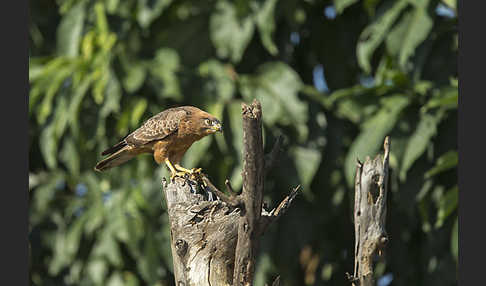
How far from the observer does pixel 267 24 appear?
20.4 ft

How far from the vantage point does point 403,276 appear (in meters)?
6.67

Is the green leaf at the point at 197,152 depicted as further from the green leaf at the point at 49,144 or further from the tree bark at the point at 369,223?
the tree bark at the point at 369,223

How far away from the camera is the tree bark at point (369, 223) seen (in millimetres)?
3643

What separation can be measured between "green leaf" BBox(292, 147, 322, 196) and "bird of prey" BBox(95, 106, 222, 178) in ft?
5.29

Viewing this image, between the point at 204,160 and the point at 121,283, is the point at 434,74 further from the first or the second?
the point at 121,283

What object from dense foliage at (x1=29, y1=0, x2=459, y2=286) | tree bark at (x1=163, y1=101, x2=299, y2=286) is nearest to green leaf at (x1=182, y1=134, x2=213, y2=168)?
dense foliage at (x1=29, y1=0, x2=459, y2=286)

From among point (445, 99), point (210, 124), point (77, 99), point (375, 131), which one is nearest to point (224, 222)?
point (210, 124)

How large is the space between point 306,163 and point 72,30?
2328 millimetres

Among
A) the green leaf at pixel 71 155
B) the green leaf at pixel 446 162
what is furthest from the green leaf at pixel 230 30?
the green leaf at pixel 446 162

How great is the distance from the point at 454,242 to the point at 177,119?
2575mm

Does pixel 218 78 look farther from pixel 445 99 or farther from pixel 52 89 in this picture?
pixel 445 99

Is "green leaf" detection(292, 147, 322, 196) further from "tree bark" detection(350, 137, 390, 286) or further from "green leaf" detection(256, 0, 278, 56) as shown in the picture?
"tree bark" detection(350, 137, 390, 286)

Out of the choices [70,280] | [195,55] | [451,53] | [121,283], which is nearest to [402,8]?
[451,53]

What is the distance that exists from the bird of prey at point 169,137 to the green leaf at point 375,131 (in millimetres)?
1617
